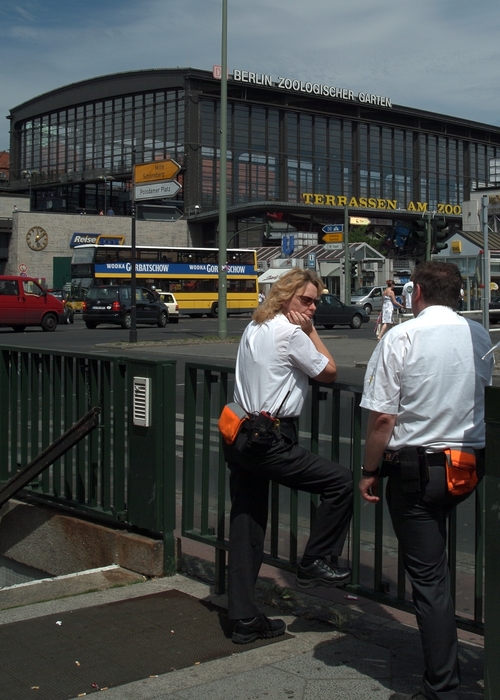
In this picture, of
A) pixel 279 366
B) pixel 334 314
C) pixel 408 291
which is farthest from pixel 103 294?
pixel 279 366

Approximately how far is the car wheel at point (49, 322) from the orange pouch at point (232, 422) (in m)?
31.3

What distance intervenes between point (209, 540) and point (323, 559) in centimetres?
98

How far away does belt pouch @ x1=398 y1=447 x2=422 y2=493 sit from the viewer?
3164 mm

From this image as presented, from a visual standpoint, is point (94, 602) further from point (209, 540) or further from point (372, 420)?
point (372, 420)

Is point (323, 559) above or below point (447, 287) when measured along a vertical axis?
below

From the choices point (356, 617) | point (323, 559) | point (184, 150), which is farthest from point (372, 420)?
point (184, 150)

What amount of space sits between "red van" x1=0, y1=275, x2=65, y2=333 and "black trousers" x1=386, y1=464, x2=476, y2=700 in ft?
103

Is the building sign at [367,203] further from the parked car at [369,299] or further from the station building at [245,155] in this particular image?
the parked car at [369,299]

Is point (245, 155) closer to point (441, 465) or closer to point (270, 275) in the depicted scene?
point (270, 275)

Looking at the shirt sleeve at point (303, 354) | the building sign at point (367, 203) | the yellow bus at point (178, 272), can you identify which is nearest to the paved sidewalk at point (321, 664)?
the shirt sleeve at point (303, 354)

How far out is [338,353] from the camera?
23812 mm

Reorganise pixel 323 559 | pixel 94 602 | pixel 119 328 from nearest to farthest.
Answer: pixel 323 559 < pixel 94 602 < pixel 119 328

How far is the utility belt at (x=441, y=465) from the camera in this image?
316 cm

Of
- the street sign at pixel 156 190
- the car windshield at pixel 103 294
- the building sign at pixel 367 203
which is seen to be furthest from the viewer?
the building sign at pixel 367 203
